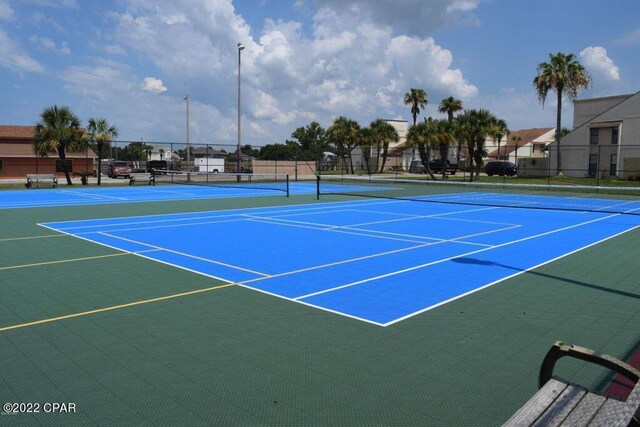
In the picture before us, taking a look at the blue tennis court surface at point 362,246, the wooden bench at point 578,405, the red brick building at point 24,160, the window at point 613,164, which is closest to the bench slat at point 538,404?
the wooden bench at point 578,405

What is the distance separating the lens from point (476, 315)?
7.33 m

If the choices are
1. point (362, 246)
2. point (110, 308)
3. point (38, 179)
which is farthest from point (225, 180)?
point (110, 308)

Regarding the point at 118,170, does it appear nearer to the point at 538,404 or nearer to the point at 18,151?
the point at 18,151

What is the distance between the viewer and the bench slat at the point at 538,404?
3277mm

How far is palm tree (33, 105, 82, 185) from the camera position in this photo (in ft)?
113

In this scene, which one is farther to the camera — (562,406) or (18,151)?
(18,151)

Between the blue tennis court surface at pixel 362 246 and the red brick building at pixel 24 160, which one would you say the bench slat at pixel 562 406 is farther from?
the red brick building at pixel 24 160

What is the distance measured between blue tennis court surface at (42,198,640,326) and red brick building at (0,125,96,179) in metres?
35.6

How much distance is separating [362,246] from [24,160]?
1892 inches

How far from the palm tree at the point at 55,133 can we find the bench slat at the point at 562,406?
36.1 metres

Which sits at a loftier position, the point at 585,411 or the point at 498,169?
the point at 498,169

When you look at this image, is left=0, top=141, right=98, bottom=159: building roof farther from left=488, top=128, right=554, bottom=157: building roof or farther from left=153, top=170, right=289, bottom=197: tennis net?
left=488, top=128, right=554, bottom=157: building roof

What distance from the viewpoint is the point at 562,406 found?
3457mm

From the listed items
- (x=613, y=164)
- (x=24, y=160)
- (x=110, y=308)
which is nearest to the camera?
(x=110, y=308)
